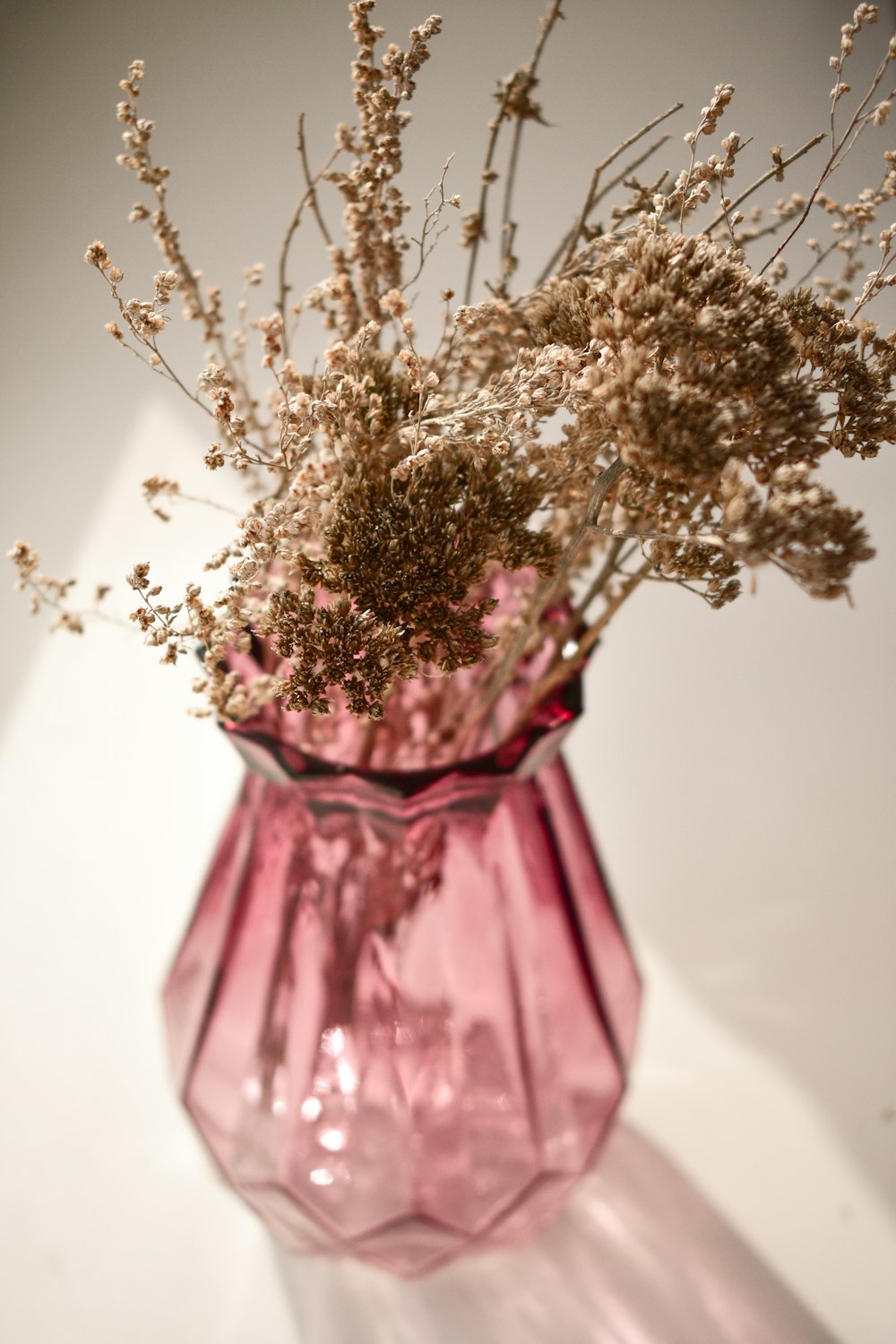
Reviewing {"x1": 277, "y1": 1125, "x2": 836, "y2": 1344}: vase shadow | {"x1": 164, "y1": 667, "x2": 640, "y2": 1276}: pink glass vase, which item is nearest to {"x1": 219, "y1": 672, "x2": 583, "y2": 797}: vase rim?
{"x1": 164, "y1": 667, "x2": 640, "y2": 1276}: pink glass vase

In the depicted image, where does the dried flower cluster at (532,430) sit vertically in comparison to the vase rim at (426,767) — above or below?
above

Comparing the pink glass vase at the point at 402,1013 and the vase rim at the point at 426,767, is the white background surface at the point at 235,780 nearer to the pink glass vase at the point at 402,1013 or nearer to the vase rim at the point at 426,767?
the pink glass vase at the point at 402,1013

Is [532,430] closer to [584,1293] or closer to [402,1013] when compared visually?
[402,1013]

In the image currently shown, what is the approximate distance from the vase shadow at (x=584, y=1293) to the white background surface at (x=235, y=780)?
0.02m

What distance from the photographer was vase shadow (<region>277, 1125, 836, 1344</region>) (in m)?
0.68

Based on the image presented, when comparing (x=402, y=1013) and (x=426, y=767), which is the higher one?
(x=426, y=767)

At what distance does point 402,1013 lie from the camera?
1.96ft

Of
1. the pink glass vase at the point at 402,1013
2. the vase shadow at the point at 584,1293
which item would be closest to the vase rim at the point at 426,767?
the pink glass vase at the point at 402,1013

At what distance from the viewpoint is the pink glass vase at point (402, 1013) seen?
581mm

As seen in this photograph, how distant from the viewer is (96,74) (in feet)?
3.52

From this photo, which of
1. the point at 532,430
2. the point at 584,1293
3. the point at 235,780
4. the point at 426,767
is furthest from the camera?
the point at 235,780

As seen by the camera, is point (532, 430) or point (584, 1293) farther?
point (584, 1293)

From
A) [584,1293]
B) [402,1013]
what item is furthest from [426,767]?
Result: [584,1293]

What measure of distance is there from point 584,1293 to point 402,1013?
25 cm
